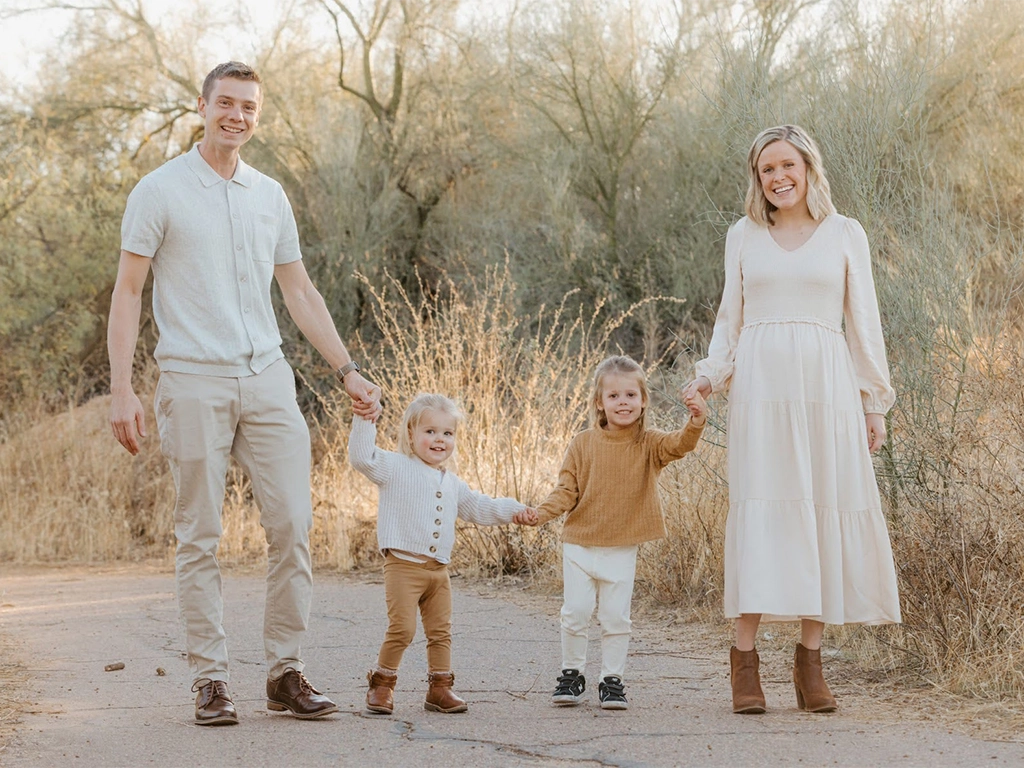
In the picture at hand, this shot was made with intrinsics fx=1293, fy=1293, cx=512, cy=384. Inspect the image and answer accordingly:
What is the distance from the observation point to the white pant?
15.5 ft

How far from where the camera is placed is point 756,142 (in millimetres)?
4758

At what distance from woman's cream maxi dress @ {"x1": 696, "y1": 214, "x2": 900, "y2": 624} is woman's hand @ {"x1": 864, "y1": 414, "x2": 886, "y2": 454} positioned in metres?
0.03

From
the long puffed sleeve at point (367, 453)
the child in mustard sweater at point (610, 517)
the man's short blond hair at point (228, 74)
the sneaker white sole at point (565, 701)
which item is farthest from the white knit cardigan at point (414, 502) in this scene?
the man's short blond hair at point (228, 74)

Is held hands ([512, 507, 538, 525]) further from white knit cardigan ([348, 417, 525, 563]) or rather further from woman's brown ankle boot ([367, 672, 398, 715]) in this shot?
woman's brown ankle boot ([367, 672, 398, 715])

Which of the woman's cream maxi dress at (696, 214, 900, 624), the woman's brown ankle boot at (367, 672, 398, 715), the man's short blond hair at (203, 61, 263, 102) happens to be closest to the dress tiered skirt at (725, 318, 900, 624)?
the woman's cream maxi dress at (696, 214, 900, 624)

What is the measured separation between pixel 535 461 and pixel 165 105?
1117cm

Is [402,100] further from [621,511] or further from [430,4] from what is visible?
[621,511]

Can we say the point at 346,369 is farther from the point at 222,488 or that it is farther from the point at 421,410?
the point at 222,488

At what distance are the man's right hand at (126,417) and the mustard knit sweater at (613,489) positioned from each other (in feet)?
4.81

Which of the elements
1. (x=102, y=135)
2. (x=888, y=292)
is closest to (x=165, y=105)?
(x=102, y=135)

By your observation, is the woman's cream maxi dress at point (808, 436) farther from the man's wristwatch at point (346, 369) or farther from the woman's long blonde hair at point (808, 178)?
the man's wristwatch at point (346, 369)

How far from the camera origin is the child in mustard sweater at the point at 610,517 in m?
4.72

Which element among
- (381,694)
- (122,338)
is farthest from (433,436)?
(122,338)

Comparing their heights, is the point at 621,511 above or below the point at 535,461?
below
